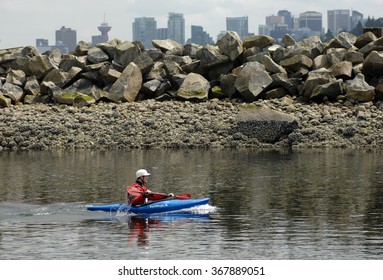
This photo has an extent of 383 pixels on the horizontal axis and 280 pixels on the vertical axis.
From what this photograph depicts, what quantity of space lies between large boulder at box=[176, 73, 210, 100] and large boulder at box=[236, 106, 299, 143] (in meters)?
6.79

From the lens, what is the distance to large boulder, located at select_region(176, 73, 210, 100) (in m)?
80.4

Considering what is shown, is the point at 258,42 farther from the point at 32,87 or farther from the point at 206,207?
the point at 206,207

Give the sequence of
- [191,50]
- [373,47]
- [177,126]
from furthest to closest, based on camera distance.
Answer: [191,50] → [373,47] → [177,126]

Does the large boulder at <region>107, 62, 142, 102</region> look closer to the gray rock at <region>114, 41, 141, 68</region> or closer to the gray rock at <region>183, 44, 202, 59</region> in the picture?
the gray rock at <region>114, 41, 141, 68</region>

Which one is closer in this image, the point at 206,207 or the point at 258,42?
the point at 206,207

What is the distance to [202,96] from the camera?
8019 cm

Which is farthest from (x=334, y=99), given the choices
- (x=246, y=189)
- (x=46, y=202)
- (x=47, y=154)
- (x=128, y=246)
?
(x=128, y=246)

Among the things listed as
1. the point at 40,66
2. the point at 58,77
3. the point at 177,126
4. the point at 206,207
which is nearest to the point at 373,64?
the point at 177,126

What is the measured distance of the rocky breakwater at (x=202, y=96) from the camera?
244 ft

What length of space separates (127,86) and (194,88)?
5.17m

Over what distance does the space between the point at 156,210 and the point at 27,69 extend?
46.9 m

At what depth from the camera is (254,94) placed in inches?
3078

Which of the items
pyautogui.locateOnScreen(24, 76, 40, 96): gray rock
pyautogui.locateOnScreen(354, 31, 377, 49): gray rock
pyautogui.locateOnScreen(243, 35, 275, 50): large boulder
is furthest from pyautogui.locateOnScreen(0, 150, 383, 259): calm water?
pyautogui.locateOnScreen(243, 35, 275, 50): large boulder

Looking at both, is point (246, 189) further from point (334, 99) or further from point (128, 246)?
point (334, 99)
